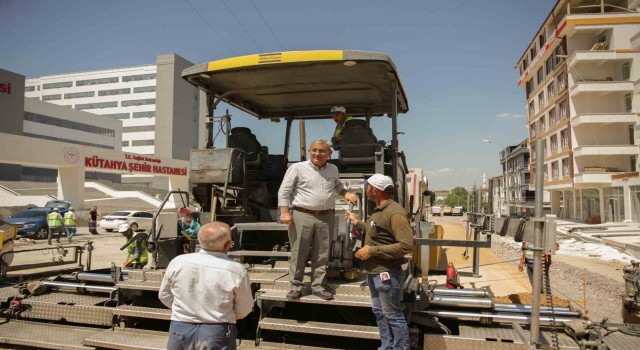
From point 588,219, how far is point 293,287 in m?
36.7

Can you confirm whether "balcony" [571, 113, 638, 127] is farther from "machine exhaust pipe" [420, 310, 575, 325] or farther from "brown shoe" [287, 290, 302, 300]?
"brown shoe" [287, 290, 302, 300]

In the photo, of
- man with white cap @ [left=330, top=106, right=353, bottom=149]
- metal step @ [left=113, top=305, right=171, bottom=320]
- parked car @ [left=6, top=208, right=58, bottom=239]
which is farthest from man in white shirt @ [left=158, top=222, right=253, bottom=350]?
parked car @ [left=6, top=208, right=58, bottom=239]

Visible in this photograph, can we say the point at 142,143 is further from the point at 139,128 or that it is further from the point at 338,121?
the point at 338,121

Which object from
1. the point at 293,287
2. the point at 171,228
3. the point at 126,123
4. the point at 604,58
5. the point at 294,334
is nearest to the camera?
the point at 293,287

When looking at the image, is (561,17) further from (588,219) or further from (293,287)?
(293,287)

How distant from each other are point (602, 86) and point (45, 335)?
125ft

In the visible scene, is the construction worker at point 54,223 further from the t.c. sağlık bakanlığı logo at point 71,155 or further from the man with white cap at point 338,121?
the man with white cap at point 338,121

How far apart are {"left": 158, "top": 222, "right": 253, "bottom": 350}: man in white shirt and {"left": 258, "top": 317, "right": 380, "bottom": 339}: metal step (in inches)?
46.2

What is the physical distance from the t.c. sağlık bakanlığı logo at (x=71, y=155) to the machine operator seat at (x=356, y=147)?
28232 millimetres

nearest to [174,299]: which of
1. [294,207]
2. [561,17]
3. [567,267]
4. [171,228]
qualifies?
[294,207]

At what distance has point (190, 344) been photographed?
9.23ft

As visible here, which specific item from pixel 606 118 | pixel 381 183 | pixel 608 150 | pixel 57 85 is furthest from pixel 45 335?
pixel 57 85

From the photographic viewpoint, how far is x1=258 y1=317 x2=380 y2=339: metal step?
12.7 ft

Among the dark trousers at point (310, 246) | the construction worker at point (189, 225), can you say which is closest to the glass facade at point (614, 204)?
the construction worker at point (189, 225)
